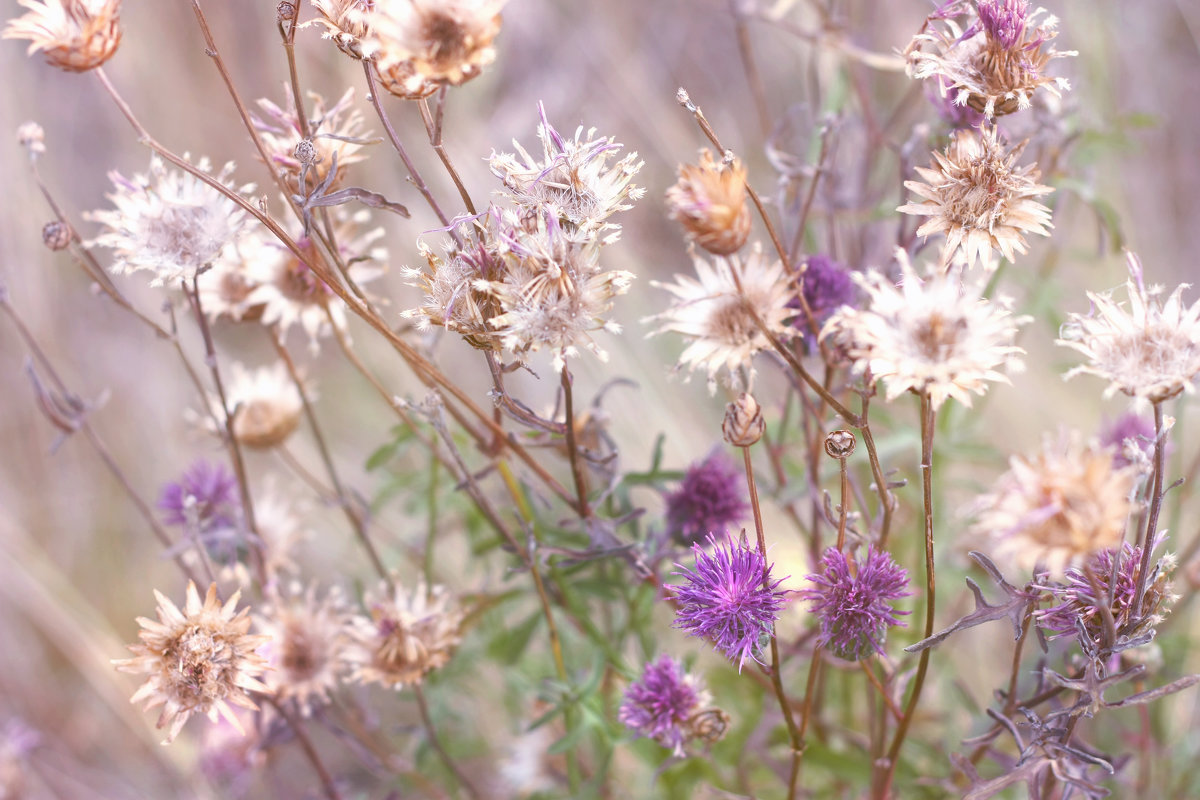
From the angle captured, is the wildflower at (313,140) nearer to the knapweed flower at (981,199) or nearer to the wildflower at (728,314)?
the wildflower at (728,314)

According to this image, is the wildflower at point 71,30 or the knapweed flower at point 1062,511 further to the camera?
the wildflower at point 71,30

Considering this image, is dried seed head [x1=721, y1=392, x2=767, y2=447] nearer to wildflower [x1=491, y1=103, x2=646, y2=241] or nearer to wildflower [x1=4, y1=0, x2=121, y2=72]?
wildflower [x1=491, y1=103, x2=646, y2=241]

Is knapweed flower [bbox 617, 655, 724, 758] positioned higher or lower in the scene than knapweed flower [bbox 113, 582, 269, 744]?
higher

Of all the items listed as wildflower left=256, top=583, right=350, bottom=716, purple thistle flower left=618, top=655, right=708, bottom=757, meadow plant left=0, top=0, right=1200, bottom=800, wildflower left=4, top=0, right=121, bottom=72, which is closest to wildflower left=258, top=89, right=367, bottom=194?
meadow plant left=0, top=0, right=1200, bottom=800

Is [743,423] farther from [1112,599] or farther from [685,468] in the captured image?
[685,468]

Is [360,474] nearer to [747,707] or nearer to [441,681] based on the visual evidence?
[441,681]

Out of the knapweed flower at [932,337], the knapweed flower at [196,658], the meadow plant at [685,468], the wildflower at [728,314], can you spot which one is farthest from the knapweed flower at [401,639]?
the knapweed flower at [932,337]
